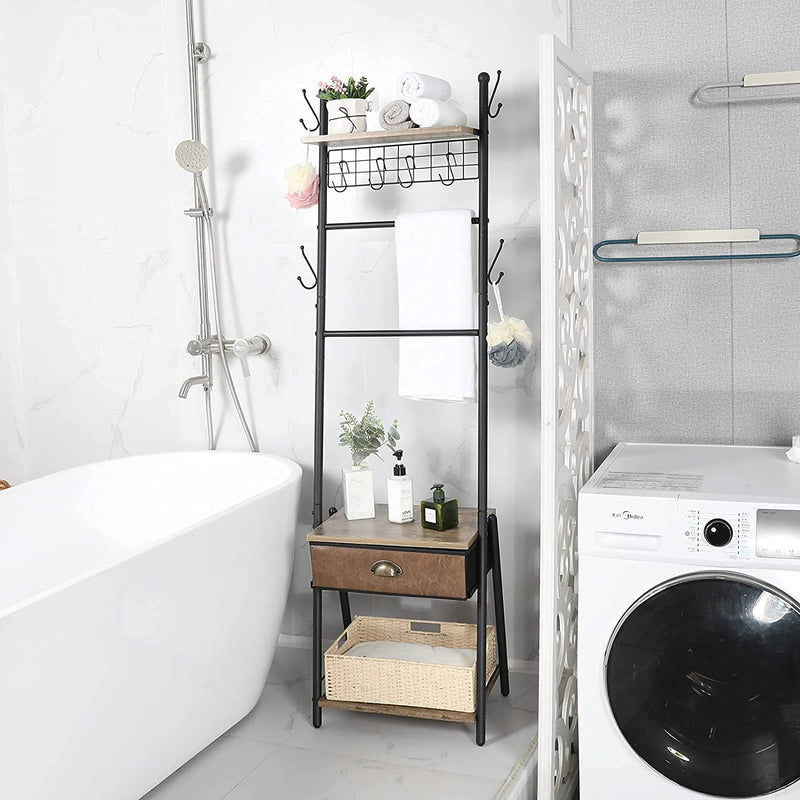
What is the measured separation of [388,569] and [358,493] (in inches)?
10.5

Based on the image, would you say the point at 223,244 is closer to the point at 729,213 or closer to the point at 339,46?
the point at 339,46

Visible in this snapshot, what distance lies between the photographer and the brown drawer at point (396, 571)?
227cm

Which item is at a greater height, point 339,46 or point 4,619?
point 339,46

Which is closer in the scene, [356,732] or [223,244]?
[356,732]

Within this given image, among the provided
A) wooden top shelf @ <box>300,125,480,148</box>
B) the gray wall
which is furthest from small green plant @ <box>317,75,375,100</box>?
the gray wall

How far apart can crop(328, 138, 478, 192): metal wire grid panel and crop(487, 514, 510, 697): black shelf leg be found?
3.20ft

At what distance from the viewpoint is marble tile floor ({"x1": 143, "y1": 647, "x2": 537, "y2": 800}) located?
7.02 ft

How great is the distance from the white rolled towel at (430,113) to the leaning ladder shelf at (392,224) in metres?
0.02

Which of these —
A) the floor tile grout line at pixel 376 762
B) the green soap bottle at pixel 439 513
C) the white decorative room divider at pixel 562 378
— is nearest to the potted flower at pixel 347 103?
the white decorative room divider at pixel 562 378

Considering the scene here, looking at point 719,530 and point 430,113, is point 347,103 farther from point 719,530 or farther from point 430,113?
point 719,530

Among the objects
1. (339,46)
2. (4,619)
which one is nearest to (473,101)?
(339,46)

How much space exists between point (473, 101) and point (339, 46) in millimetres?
453

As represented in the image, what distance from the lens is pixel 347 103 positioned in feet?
8.16

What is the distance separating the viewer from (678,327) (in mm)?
2443
